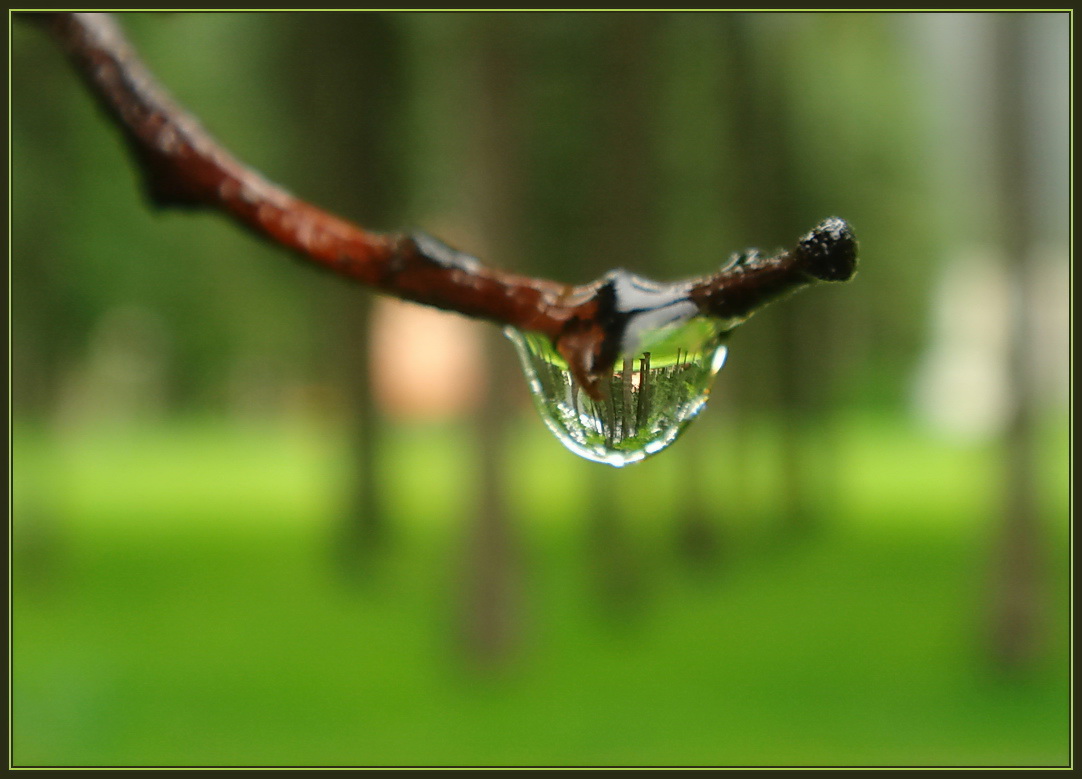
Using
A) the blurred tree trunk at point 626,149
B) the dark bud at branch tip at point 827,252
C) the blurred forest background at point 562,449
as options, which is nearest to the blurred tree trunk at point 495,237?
the blurred forest background at point 562,449

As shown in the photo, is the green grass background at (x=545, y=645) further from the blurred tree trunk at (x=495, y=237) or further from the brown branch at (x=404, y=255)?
the brown branch at (x=404, y=255)

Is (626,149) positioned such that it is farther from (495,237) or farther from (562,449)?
(562,449)

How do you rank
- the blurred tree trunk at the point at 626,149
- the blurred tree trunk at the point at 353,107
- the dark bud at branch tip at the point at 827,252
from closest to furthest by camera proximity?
1. the dark bud at branch tip at the point at 827,252
2. the blurred tree trunk at the point at 626,149
3. the blurred tree trunk at the point at 353,107

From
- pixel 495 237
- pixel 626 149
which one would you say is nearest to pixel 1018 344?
pixel 626 149

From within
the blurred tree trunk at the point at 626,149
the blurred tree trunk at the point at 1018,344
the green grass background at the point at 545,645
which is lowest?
the green grass background at the point at 545,645

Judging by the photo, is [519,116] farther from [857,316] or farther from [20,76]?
[857,316]

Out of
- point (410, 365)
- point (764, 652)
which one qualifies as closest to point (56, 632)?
point (764, 652)

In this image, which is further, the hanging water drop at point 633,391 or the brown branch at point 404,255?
the hanging water drop at point 633,391

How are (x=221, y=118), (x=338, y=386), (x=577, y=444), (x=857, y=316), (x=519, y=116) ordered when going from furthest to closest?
(x=857, y=316), (x=338, y=386), (x=221, y=118), (x=519, y=116), (x=577, y=444)
